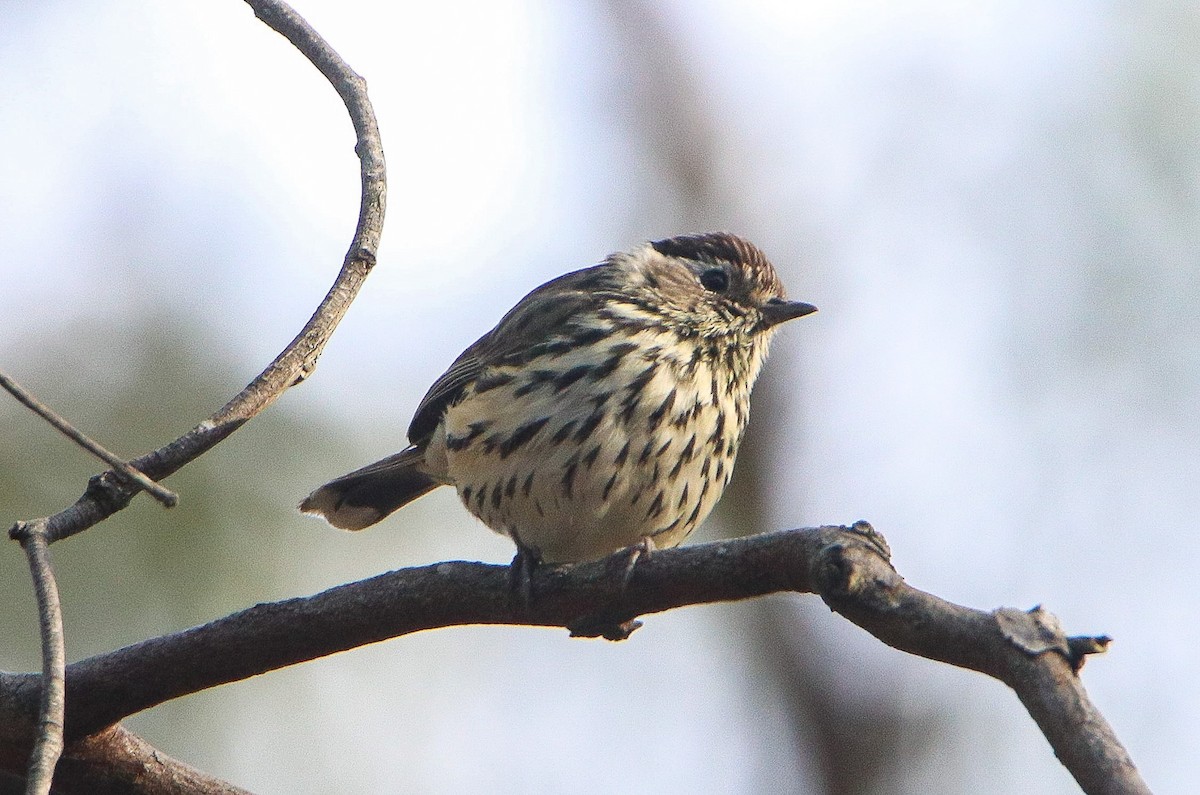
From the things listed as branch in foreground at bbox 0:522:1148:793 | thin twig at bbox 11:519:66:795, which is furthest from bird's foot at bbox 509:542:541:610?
thin twig at bbox 11:519:66:795

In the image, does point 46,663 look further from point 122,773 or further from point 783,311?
point 783,311

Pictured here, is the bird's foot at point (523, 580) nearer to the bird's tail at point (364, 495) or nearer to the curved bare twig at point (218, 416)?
the curved bare twig at point (218, 416)

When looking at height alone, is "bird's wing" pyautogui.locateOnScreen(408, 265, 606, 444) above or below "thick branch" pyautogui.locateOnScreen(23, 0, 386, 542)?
above

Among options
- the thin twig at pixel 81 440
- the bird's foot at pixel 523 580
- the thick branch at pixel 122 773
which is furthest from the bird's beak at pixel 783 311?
the thin twig at pixel 81 440

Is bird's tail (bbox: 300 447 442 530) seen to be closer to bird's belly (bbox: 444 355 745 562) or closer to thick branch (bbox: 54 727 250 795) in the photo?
bird's belly (bbox: 444 355 745 562)

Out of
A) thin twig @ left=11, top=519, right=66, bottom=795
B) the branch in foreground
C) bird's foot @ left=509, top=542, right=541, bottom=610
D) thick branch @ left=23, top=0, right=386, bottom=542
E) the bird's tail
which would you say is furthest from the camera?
the bird's tail

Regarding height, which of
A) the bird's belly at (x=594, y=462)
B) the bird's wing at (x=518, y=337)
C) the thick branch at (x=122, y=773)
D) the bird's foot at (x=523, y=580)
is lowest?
the thick branch at (x=122, y=773)

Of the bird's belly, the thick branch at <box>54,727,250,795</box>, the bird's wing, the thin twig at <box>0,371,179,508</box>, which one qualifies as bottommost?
the thick branch at <box>54,727,250,795</box>

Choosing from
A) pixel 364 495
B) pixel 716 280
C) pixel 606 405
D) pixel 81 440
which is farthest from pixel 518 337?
pixel 81 440

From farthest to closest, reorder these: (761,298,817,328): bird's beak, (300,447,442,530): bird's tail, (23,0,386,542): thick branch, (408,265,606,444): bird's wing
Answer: (300,447,442,530): bird's tail < (761,298,817,328): bird's beak < (408,265,606,444): bird's wing < (23,0,386,542): thick branch
